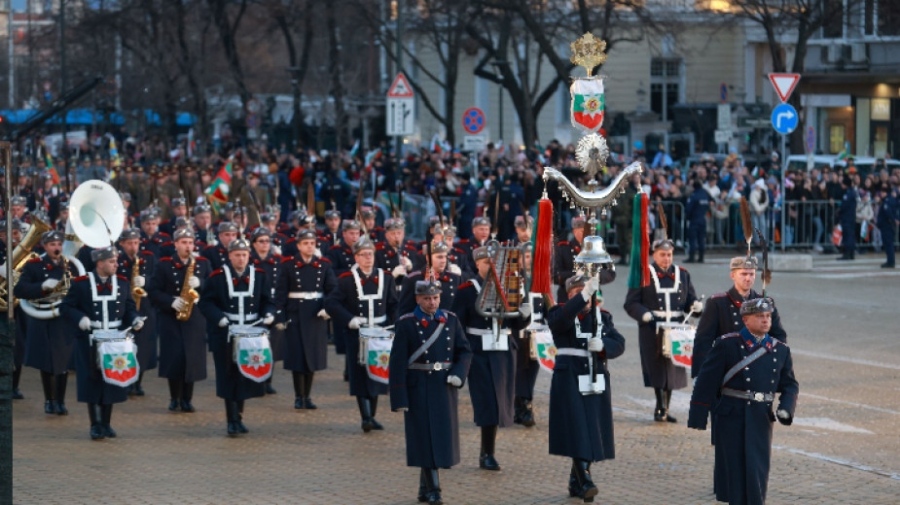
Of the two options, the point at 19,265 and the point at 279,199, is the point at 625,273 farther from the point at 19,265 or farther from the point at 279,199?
the point at 19,265

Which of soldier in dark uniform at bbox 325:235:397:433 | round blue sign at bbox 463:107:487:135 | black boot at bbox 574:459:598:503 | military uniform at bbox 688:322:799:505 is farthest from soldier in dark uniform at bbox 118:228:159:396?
round blue sign at bbox 463:107:487:135

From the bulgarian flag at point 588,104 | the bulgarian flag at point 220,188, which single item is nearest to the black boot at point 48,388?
the bulgarian flag at point 588,104

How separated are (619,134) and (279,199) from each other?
18.7 m

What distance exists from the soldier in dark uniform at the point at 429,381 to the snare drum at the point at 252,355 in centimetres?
292

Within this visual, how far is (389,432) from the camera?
52.6 feet

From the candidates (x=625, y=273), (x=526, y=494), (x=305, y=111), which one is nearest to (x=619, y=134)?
(x=305, y=111)

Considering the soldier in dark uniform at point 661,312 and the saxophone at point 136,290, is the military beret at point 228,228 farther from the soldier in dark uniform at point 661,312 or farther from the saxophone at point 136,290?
the soldier in dark uniform at point 661,312

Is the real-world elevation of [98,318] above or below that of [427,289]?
below

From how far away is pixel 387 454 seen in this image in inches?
587

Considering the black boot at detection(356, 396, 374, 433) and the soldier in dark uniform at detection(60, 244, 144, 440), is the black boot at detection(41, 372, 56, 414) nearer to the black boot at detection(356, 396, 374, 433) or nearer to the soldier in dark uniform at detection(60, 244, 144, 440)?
the soldier in dark uniform at detection(60, 244, 144, 440)

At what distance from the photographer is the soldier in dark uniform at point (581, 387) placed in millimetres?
12891

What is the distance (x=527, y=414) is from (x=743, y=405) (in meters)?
4.76

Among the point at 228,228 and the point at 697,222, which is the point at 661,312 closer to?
the point at 228,228

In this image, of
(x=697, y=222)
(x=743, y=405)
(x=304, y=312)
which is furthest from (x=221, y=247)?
(x=697, y=222)
